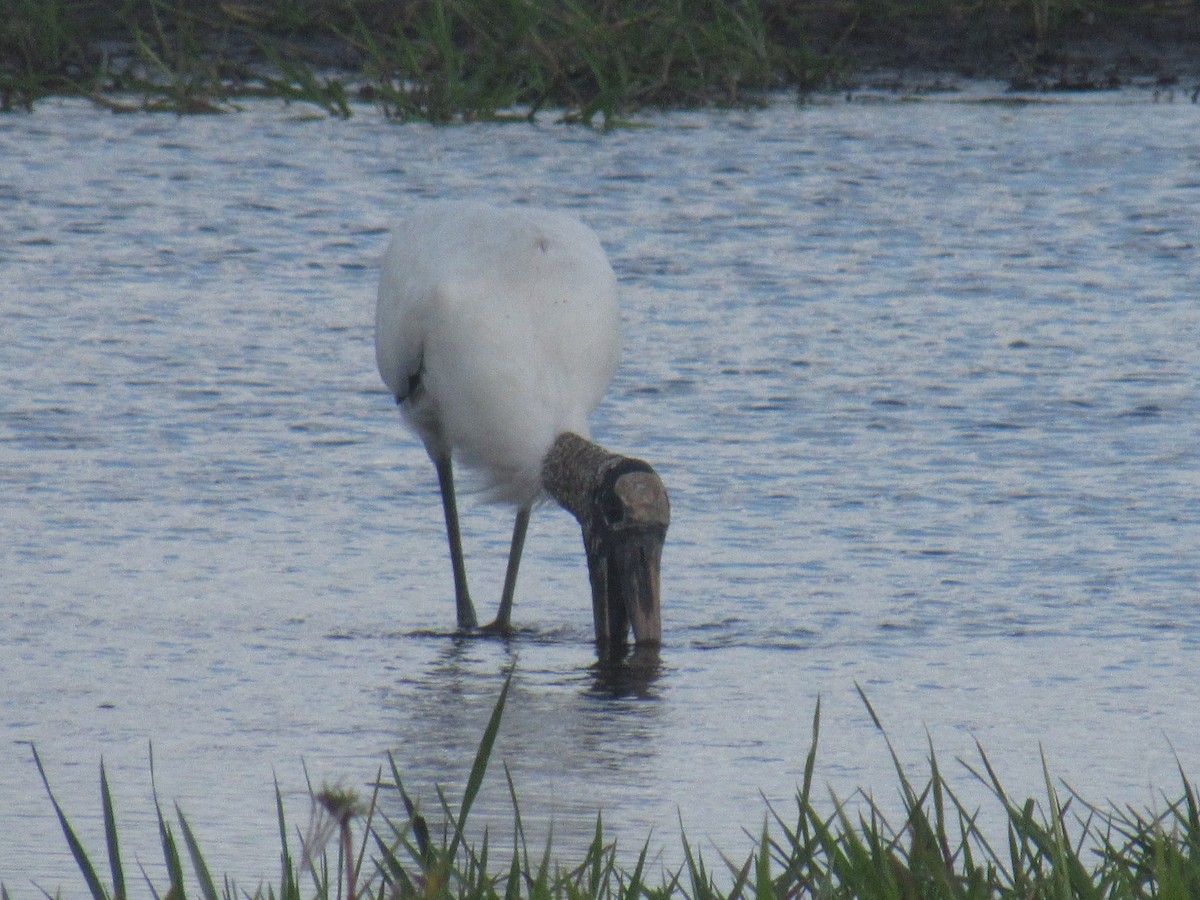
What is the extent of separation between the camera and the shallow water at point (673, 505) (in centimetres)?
499

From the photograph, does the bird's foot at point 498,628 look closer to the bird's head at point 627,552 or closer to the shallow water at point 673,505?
the shallow water at point 673,505

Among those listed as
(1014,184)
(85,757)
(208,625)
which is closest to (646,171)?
(1014,184)

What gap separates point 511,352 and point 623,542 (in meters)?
0.74

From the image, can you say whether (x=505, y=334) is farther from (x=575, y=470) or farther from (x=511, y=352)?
(x=575, y=470)

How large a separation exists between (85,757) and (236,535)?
202 cm

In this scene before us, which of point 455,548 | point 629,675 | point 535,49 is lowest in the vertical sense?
point 629,675

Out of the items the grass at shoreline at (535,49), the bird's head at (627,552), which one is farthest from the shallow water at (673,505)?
the grass at shoreline at (535,49)

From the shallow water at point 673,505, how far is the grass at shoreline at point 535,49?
6.44 ft

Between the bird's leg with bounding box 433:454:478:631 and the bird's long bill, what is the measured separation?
1.15 ft

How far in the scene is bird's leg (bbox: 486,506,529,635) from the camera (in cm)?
624

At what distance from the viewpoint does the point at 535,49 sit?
15547 mm

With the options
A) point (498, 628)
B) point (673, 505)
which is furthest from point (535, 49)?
point (498, 628)

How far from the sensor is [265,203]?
12.7 meters

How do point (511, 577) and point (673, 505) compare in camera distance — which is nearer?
point (511, 577)
